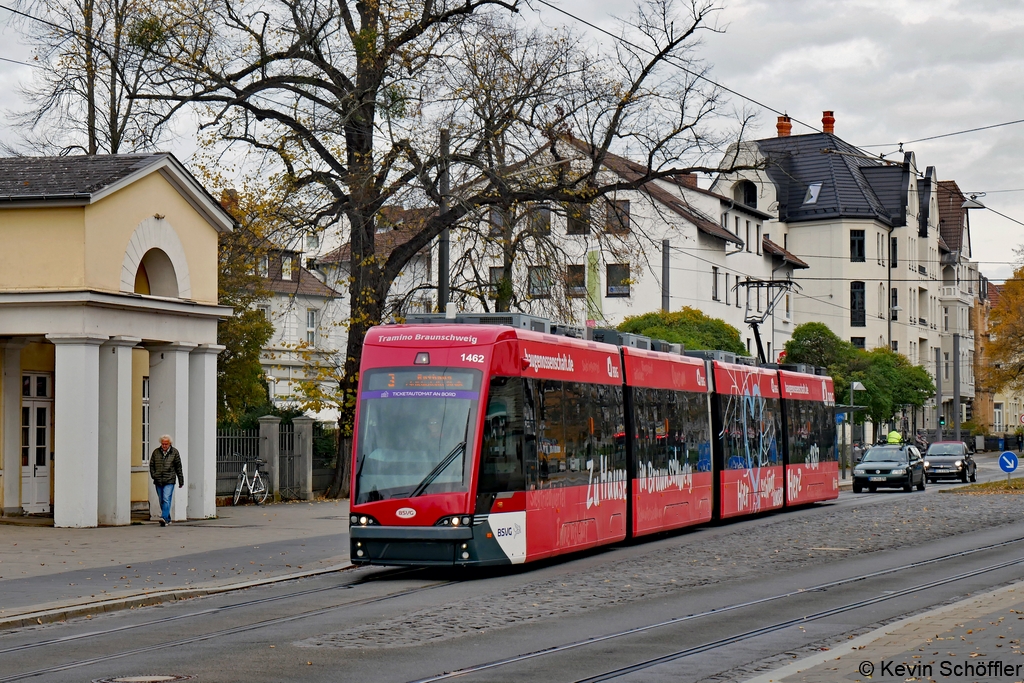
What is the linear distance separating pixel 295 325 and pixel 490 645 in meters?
59.2

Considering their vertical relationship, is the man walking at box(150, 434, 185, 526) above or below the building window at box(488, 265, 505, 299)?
below

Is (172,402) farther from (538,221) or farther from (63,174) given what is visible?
(538,221)

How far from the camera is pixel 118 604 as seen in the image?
49.3ft

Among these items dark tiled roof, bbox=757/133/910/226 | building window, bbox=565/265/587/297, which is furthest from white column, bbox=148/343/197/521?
dark tiled roof, bbox=757/133/910/226

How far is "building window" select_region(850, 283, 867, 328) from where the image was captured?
90.4 metres

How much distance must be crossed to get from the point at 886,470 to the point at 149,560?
30244 mm

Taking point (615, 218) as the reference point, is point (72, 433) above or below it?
below

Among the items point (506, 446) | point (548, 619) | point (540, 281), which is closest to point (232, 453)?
point (540, 281)

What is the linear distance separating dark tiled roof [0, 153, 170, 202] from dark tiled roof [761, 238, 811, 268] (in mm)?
57043

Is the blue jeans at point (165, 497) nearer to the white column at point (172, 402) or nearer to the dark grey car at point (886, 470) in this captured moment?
the white column at point (172, 402)

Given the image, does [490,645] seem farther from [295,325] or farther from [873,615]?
[295,325]

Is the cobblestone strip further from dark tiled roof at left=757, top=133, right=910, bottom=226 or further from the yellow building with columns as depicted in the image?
dark tiled roof at left=757, top=133, right=910, bottom=226

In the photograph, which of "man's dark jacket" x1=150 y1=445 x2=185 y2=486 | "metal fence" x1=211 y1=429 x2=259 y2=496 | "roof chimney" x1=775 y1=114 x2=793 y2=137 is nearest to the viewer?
"man's dark jacket" x1=150 y1=445 x2=185 y2=486

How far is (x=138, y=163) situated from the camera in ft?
86.7
